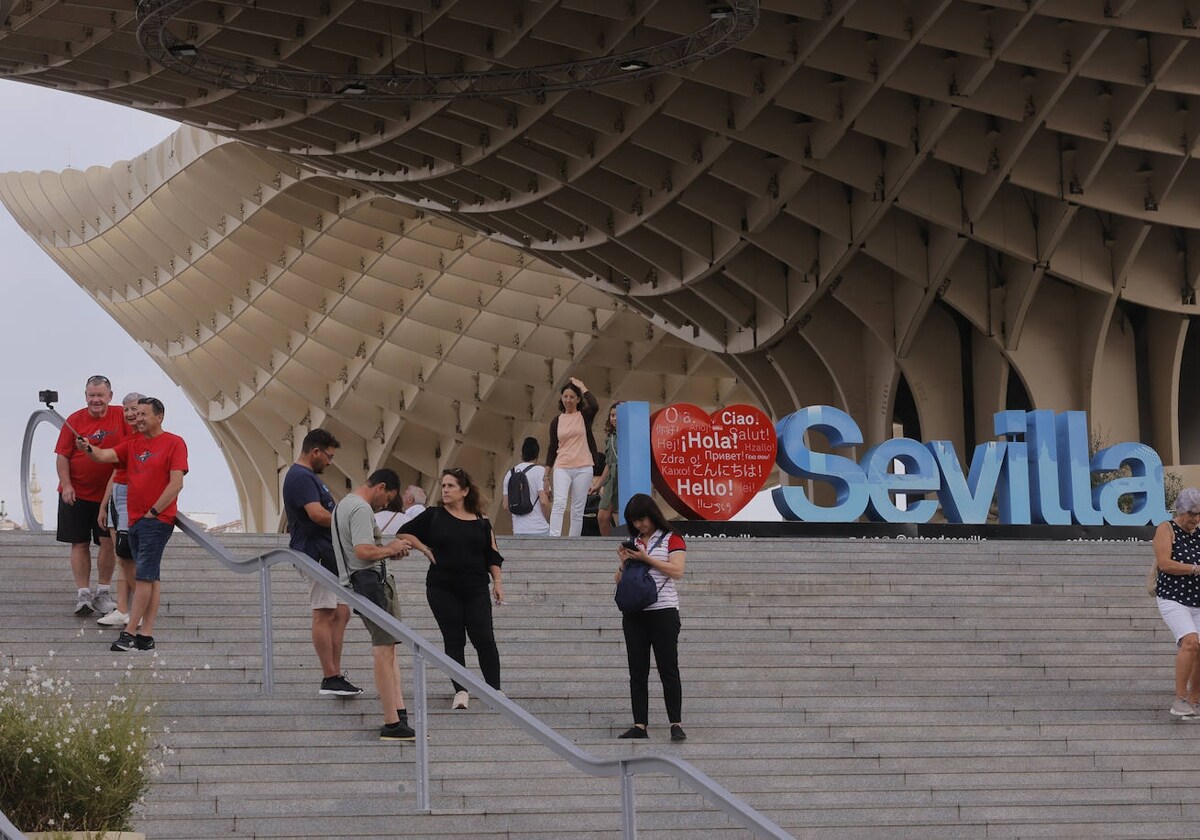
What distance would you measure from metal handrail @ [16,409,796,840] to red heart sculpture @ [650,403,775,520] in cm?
755

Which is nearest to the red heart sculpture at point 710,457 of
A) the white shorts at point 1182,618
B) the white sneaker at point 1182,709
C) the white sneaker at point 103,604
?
the white shorts at point 1182,618

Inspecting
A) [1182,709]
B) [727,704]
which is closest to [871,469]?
[1182,709]

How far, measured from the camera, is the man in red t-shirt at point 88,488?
12.0 m

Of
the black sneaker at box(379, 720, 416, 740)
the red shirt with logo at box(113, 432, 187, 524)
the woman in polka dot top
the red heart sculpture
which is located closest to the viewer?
the black sneaker at box(379, 720, 416, 740)

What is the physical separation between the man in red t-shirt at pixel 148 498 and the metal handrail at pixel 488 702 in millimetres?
544

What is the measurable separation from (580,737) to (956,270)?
23158mm

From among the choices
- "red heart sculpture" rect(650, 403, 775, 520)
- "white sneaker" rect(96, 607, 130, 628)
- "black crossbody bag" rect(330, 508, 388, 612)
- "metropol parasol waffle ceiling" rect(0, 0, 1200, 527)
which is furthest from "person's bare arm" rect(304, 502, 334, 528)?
"metropol parasol waffle ceiling" rect(0, 0, 1200, 527)

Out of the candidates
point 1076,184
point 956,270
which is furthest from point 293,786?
point 956,270

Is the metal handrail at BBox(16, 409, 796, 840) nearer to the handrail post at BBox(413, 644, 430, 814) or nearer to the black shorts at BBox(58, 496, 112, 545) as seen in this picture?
the handrail post at BBox(413, 644, 430, 814)

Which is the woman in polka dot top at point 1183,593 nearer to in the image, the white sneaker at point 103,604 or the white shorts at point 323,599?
the white shorts at point 323,599

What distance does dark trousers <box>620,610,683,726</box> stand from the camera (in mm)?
10391

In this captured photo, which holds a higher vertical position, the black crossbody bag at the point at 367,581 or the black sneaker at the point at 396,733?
the black crossbody bag at the point at 367,581

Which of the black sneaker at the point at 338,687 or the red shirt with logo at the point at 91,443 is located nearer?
the black sneaker at the point at 338,687

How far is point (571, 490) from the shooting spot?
17.2 metres
